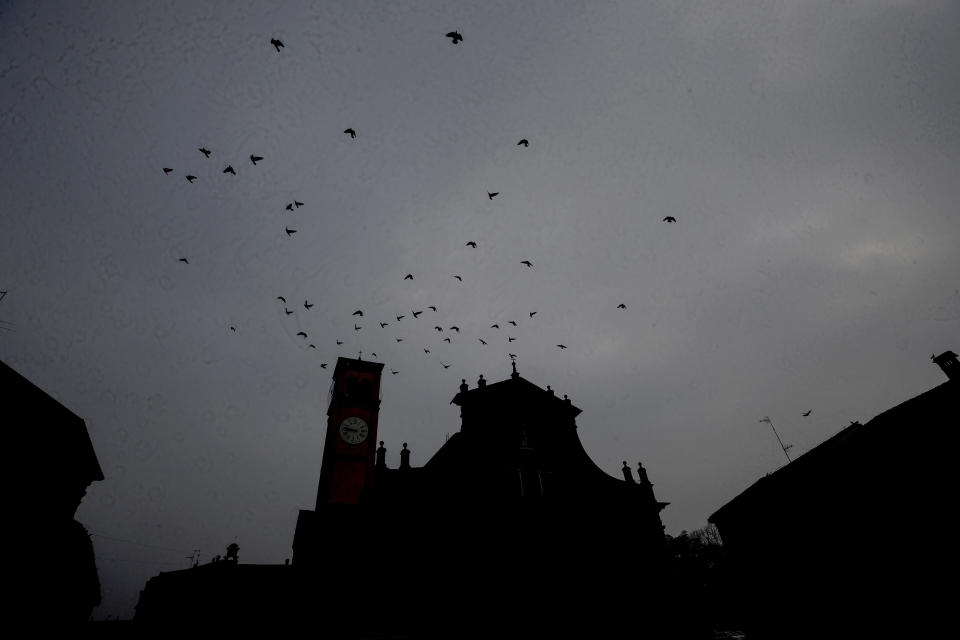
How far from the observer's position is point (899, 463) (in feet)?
48.9

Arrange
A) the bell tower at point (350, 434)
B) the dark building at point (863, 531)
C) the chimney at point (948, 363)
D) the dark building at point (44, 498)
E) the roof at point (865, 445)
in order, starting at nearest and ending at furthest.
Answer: the dark building at point (863, 531) → the roof at point (865, 445) → the dark building at point (44, 498) → the chimney at point (948, 363) → the bell tower at point (350, 434)

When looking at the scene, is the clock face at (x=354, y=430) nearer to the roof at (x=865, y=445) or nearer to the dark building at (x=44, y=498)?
the dark building at (x=44, y=498)

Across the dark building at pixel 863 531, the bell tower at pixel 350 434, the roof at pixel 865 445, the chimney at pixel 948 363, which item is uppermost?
Result: the bell tower at pixel 350 434

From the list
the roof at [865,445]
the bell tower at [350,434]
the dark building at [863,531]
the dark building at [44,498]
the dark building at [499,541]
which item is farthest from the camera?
the bell tower at [350,434]

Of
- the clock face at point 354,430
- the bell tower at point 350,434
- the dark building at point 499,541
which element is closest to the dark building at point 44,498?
the dark building at point 499,541

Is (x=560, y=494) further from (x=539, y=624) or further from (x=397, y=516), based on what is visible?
(x=397, y=516)

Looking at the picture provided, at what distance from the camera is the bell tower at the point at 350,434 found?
28906mm

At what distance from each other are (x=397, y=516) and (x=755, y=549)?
17.4 m

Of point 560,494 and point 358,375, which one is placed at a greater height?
point 358,375

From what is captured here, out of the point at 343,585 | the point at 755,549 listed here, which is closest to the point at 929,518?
the point at 755,549

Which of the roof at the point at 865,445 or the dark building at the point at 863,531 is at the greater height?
the roof at the point at 865,445

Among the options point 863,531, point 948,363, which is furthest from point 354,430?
point 948,363

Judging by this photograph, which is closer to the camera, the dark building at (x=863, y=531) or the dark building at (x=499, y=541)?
the dark building at (x=863, y=531)

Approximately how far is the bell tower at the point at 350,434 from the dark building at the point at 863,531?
22513 millimetres
